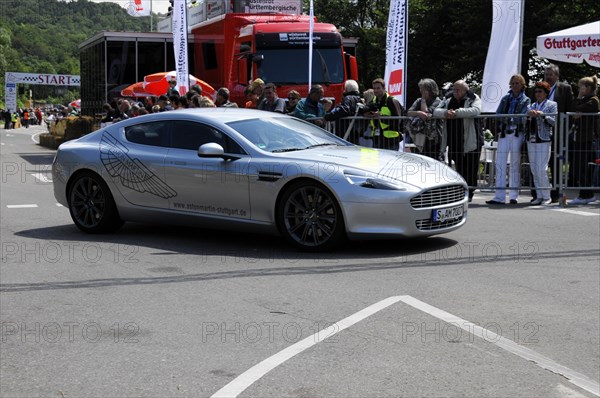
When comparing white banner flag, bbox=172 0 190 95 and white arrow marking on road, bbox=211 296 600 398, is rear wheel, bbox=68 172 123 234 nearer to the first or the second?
white arrow marking on road, bbox=211 296 600 398

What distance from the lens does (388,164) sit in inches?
368

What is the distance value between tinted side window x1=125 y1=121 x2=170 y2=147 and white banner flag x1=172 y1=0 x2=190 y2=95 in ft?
36.6

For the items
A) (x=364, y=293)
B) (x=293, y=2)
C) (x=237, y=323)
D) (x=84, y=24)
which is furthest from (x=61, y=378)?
(x=84, y=24)

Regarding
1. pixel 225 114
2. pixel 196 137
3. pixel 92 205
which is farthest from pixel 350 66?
pixel 196 137

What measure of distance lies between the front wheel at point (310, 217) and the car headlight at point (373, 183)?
0.27 m

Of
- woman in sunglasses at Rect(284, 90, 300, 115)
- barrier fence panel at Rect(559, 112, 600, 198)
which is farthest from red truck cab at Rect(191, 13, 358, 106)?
barrier fence panel at Rect(559, 112, 600, 198)

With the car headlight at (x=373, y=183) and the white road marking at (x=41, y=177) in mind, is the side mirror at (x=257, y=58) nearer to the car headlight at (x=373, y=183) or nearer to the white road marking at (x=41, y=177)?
the white road marking at (x=41, y=177)

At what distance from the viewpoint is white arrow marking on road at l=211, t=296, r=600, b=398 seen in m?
5.01

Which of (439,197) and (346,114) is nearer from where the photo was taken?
(439,197)

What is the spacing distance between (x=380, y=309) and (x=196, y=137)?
4.05 meters

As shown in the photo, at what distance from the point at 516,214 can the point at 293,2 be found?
13.2m

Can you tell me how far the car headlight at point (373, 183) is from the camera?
350 inches

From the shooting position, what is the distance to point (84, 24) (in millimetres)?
76750

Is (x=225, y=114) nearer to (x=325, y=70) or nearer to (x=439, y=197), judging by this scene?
(x=439, y=197)
